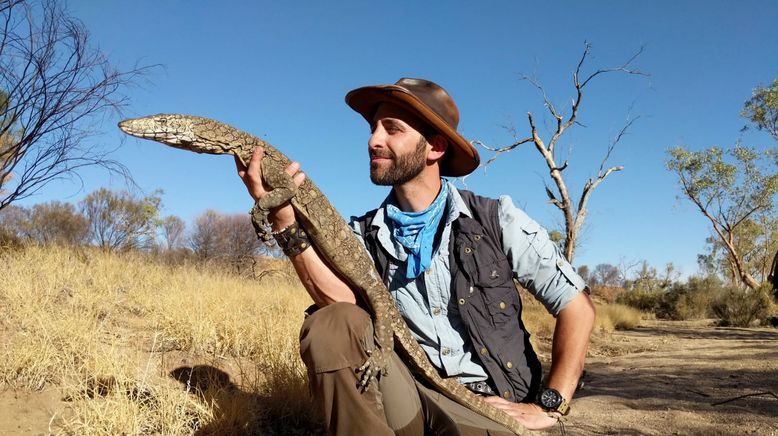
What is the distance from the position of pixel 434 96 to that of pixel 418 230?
2.81 ft

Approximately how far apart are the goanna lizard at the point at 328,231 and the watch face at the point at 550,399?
185mm

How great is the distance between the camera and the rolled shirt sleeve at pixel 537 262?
112 inches

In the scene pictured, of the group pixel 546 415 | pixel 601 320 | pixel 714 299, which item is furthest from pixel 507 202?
pixel 714 299

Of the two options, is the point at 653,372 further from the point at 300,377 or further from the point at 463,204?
the point at 463,204

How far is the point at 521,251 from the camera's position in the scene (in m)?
2.92

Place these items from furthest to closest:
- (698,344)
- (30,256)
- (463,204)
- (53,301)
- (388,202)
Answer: (698,344), (30,256), (53,301), (388,202), (463,204)

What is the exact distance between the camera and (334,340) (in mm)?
2553

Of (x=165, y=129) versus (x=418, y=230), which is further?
(x=165, y=129)

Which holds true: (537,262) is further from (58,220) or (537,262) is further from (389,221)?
(58,220)

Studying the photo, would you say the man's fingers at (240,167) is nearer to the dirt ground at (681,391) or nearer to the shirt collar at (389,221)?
the shirt collar at (389,221)

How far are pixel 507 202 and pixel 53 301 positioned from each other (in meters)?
5.61

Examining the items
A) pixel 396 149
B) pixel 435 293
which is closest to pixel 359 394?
pixel 435 293

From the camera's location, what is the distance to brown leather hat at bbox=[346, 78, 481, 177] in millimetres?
3107

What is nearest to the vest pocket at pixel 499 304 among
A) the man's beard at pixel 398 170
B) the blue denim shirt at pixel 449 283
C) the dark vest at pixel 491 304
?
the dark vest at pixel 491 304
